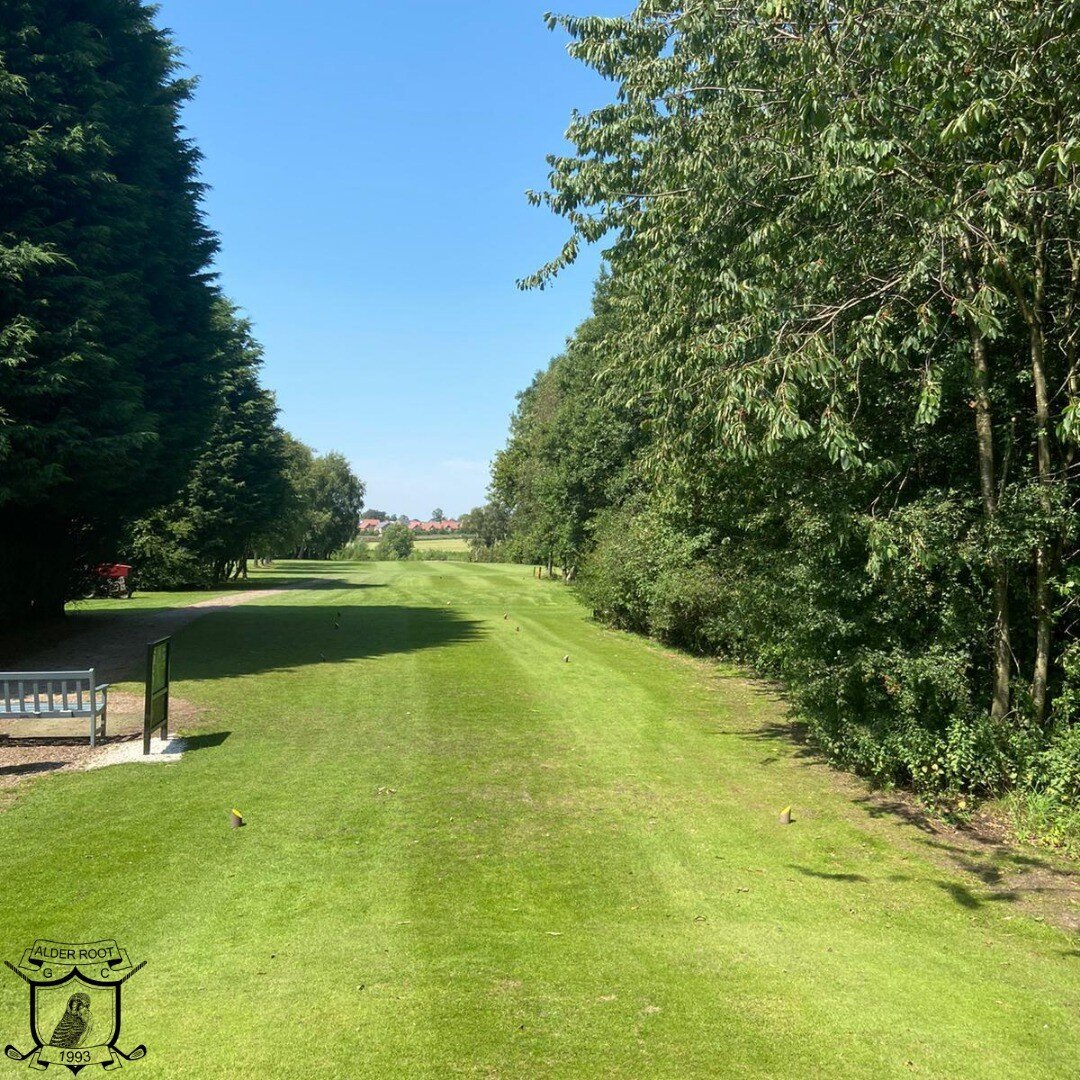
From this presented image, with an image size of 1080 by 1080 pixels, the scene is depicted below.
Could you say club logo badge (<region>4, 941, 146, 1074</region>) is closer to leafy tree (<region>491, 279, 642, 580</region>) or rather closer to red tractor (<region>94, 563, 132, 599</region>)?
red tractor (<region>94, 563, 132, 599</region>)

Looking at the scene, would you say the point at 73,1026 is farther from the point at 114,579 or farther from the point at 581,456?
the point at 581,456

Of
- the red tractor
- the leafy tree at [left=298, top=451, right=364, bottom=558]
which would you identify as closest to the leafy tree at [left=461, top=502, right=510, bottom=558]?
the leafy tree at [left=298, top=451, right=364, bottom=558]

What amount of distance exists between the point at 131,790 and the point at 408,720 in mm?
4537

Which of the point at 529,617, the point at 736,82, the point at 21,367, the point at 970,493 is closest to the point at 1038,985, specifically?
the point at 970,493

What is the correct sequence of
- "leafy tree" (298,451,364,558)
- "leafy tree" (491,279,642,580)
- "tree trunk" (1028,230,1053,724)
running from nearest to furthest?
"tree trunk" (1028,230,1053,724) < "leafy tree" (491,279,642,580) < "leafy tree" (298,451,364,558)

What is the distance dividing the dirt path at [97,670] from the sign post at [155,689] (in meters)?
0.74

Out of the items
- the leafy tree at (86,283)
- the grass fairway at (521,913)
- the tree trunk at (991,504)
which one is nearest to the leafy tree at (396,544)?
the leafy tree at (86,283)

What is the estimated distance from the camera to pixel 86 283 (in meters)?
16.7

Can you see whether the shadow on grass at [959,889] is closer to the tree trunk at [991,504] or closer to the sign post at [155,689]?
the tree trunk at [991,504]

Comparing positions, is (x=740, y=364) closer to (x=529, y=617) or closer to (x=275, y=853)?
(x=275, y=853)

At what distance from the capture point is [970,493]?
9211 mm

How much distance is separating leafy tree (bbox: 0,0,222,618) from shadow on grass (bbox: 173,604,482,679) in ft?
14.3

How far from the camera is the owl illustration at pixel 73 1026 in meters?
4.30

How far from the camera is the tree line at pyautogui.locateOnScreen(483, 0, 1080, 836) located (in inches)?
298
